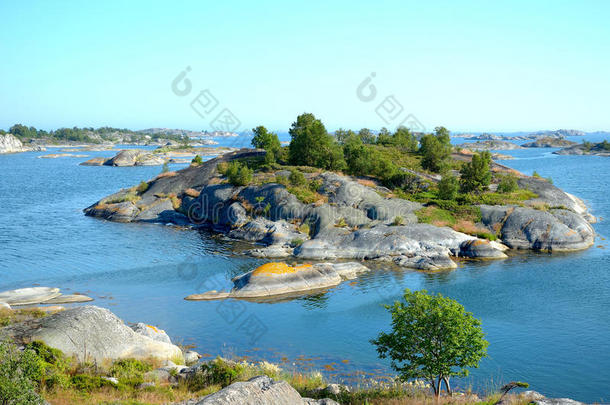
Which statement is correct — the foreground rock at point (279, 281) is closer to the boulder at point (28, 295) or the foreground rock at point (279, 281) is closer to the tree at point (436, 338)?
the boulder at point (28, 295)

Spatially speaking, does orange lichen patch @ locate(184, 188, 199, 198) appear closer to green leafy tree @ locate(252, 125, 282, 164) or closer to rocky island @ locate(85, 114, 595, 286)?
rocky island @ locate(85, 114, 595, 286)

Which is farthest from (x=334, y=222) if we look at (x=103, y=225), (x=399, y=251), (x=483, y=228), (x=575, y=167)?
(x=575, y=167)

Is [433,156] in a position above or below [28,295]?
above

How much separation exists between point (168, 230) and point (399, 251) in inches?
1428

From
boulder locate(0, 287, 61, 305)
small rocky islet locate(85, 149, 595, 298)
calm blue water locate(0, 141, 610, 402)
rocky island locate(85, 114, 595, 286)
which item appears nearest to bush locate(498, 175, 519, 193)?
rocky island locate(85, 114, 595, 286)

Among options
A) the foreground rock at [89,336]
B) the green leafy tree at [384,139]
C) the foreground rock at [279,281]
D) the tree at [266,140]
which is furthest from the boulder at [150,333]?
the green leafy tree at [384,139]

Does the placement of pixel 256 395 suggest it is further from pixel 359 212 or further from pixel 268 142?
pixel 268 142

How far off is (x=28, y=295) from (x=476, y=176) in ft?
200

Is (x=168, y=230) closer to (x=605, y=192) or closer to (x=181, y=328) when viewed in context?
(x=181, y=328)

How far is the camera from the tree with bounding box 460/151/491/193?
73.2 meters

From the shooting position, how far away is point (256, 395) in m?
15.6

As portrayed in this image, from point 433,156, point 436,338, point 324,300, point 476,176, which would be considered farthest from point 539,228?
point 436,338

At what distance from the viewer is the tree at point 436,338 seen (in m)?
21.2

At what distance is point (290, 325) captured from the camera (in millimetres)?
38531
